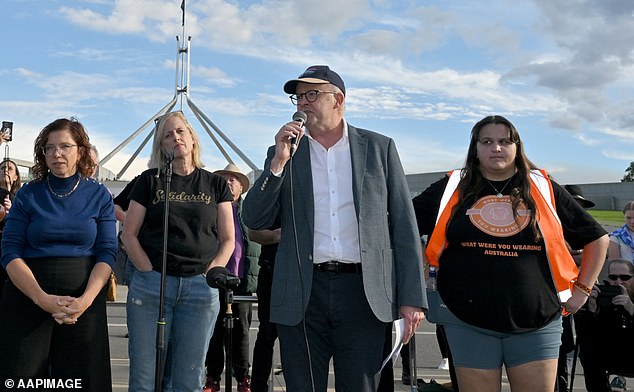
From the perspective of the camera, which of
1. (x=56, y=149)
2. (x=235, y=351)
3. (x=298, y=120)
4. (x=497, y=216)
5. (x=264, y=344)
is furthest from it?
(x=235, y=351)

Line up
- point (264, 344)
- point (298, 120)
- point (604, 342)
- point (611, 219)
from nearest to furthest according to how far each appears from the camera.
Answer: point (298, 120), point (264, 344), point (604, 342), point (611, 219)

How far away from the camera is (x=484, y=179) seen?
3615 millimetres

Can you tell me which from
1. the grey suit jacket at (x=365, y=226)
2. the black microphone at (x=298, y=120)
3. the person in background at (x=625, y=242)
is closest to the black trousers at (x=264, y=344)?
the grey suit jacket at (x=365, y=226)

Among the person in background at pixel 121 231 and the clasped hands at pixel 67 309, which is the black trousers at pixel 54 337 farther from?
the person in background at pixel 121 231

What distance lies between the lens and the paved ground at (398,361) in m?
6.20

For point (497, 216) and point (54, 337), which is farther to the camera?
point (54, 337)

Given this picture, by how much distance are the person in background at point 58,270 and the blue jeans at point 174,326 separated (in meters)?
0.18

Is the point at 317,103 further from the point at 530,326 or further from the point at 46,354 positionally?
the point at 46,354

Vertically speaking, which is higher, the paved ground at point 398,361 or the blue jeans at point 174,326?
the blue jeans at point 174,326

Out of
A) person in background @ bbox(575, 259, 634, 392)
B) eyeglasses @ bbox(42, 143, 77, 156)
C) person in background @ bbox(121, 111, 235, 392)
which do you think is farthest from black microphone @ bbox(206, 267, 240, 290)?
person in background @ bbox(575, 259, 634, 392)

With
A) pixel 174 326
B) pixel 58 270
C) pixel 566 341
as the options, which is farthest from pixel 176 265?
pixel 566 341

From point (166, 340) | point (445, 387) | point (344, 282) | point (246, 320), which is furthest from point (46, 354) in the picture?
point (445, 387)

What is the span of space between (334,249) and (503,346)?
99cm

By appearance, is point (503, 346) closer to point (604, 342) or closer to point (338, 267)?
point (338, 267)
